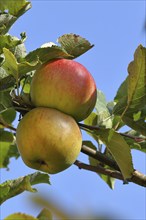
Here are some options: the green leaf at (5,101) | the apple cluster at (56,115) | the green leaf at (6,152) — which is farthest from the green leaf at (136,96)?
the green leaf at (6,152)

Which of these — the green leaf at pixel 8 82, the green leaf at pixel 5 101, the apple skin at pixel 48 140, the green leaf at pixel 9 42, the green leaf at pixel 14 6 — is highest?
the green leaf at pixel 14 6

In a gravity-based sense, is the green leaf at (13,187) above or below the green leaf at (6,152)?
above

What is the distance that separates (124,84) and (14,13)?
54 cm

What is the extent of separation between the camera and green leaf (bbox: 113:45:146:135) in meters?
1.17

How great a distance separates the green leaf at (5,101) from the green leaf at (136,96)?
0.35 meters

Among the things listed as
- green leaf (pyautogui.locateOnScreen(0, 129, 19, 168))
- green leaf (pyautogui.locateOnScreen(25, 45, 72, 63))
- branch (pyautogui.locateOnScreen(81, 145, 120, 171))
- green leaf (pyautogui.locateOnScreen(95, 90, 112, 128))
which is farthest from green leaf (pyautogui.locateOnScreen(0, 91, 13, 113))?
green leaf (pyautogui.locateOnScreen(0, 129, 19, 168))

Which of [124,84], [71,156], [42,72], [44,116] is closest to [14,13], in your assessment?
[42,72]

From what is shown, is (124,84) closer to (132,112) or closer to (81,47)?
(132,112)

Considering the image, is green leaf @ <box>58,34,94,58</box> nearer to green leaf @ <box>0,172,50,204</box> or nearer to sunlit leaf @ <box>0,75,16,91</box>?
sunlit leaf @ <box>0,75,16,91</box>

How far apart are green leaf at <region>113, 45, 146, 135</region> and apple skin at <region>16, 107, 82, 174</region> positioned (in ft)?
0.81

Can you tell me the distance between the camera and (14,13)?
1161 mm

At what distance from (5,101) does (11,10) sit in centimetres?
25

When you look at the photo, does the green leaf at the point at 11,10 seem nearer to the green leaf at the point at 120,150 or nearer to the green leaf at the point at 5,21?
the green leaf at the point at 5,21

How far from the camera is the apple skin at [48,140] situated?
1039 mm
